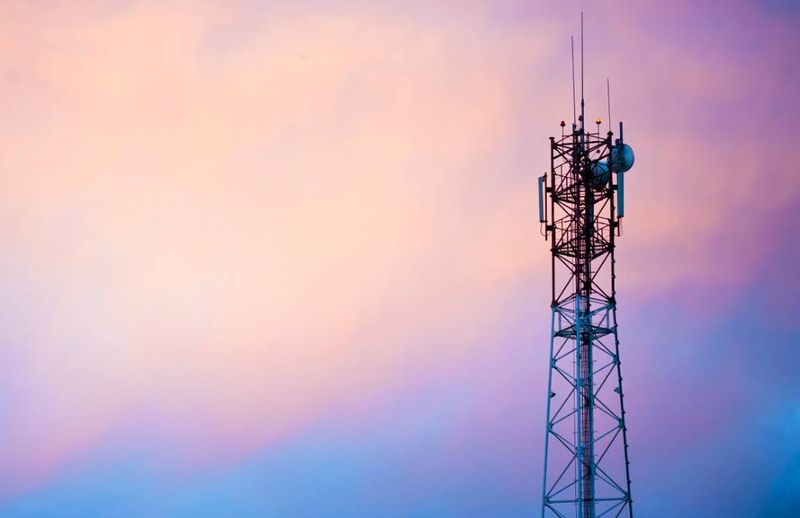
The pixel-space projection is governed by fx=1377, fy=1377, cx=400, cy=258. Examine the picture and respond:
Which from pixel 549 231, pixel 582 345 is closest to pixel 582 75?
pixel 549 231

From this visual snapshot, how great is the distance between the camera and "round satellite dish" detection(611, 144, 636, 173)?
8075 cm

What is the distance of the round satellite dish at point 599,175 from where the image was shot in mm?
80688

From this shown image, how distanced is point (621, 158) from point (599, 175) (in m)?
1.62

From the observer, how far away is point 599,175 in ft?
265

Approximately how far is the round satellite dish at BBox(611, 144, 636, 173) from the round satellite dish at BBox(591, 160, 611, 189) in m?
0.62

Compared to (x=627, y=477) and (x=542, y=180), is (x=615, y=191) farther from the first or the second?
(x=627, y=477)

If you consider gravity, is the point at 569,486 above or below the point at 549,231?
below

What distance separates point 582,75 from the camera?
8419cm

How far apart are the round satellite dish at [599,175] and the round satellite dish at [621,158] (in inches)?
24.4

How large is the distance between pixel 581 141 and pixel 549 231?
18.8 feet

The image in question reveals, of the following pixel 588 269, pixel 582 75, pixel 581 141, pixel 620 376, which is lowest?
pixel 620 376

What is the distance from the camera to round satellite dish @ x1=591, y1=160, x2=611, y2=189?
8069 cm

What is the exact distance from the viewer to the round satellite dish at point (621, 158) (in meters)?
80.8

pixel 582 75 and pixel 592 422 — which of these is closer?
pixel 592 422
